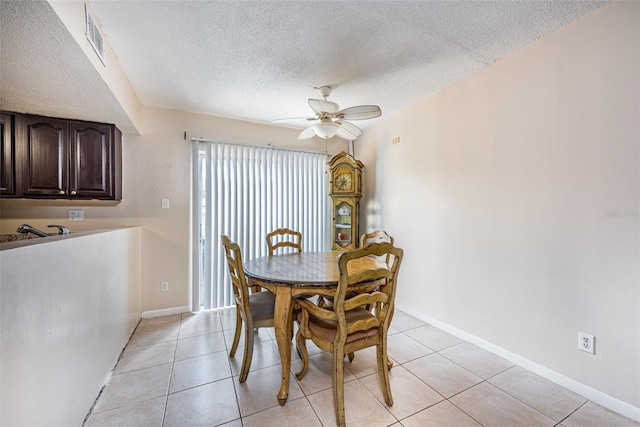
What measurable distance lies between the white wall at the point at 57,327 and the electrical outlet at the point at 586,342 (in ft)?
9.55

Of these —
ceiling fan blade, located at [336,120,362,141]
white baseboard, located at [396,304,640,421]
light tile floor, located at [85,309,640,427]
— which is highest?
ceiling fan blade, located at [336,120,362,141]

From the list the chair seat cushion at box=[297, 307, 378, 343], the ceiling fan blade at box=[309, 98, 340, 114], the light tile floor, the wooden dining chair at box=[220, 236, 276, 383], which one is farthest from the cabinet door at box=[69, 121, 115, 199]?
the chair seat cushion at box=[297, 307, 378, 343]

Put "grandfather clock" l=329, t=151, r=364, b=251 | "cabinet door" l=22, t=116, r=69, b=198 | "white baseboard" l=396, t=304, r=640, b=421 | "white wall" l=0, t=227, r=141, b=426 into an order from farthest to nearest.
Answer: "grandfather clock" l=329, t=151, r=364, b=251 < "cabinet door" l=22, t=116, r=69, b=198 < "white baseboard" l=396, t=304, r=640, b=421 < "white wall" l=0, t=227, r=141, b=426

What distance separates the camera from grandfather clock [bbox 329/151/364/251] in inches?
142

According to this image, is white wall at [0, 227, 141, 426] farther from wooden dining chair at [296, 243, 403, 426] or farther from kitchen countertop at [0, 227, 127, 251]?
wooden dining chair at [296, 243, 403, 426]

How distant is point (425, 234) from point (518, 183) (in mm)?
1047

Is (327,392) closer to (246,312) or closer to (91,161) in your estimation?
(246,312)

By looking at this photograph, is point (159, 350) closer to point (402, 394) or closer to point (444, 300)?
point (402, 394)

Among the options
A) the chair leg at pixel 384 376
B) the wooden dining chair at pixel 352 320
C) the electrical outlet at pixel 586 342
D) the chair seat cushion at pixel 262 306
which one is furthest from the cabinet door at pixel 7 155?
the electrical outlet at pixel 586 342

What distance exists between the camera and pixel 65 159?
8.05 feet

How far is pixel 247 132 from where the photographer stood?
3.51 m

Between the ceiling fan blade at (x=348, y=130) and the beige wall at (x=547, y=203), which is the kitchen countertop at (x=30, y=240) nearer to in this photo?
the ceiling fan blade at (x=348, y=130)

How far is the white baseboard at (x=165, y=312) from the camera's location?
300 centimetres

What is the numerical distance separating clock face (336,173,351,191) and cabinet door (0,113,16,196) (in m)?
3.26
